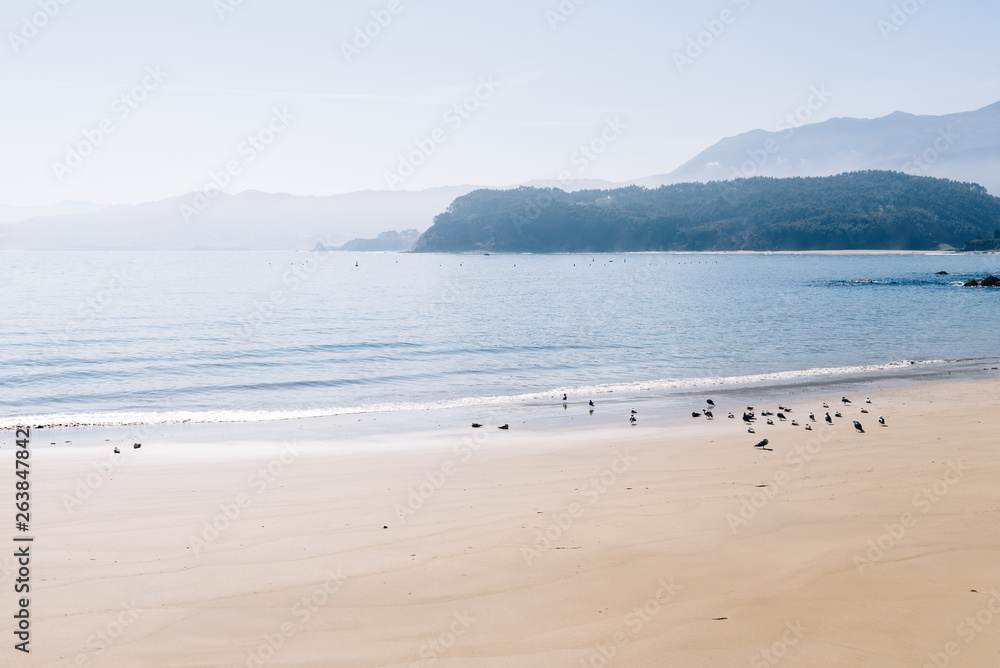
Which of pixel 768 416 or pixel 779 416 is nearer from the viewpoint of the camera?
pixel 779 416

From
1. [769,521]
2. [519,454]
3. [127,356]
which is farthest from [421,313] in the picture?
[769,521]

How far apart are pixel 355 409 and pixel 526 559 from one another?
11108 mm

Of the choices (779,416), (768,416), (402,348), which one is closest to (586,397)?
(768,416)

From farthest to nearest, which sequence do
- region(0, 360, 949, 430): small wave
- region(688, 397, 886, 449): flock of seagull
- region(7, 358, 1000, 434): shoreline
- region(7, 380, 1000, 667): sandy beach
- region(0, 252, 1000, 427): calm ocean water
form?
region(0, 252, 1000, 427): calm ocean water → region(7, 358, 1000, 434): shoreline → region(0, 360, 949, 430): small wave → region(688, 397, 886, 449): flock of seagull → region(7, 380, 1000, 667): sandy beach

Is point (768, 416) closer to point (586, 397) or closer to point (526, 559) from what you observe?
point (586, 397)

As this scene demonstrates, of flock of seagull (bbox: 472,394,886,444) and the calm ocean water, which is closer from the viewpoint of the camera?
flock of seagull (bbox: 472,394,886,444)

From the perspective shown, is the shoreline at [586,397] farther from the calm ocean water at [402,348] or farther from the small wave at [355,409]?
the calm ocean water at [402,348]

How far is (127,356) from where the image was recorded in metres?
23.9

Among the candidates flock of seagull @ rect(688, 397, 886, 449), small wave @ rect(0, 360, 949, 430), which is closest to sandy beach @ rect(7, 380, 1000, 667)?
flock of seagull @ rect(688, 397, 886, 449)

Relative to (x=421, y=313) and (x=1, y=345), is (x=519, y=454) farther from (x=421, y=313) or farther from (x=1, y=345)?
(x=421, y=313)

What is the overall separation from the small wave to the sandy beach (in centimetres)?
402

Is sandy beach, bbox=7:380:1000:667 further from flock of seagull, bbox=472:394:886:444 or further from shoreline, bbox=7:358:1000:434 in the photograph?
shoreline, bbox=7:358:1000:434

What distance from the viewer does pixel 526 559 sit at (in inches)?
247

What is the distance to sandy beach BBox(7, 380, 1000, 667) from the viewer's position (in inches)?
185
